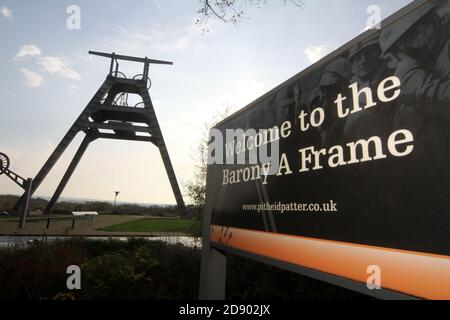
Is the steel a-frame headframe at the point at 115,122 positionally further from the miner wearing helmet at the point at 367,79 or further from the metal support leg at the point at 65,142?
the miner wearing helmet at the point at 367,79

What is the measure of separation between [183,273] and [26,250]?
383 cm

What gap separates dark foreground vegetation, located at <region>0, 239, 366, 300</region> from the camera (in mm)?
5129

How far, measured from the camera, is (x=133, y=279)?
5566 millimetres

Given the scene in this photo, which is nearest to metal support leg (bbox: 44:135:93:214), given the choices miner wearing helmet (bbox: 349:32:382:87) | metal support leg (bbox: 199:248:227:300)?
metal support leg (bbox: 199:248:227:300)

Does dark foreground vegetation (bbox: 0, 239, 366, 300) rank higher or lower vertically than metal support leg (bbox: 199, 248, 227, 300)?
lower

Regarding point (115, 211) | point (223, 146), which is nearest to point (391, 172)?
point (223, 146)

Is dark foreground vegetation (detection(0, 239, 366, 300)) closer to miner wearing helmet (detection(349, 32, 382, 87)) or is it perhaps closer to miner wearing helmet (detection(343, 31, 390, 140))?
miner wearing helmet (detection(343, 31, 390, 140))

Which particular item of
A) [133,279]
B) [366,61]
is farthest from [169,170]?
[366,61]

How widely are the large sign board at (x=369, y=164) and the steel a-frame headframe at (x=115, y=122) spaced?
80.9 feet

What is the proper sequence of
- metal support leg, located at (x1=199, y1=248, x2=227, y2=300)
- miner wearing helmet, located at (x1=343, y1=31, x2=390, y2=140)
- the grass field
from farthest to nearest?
the grass field < metal support leg, located at (x1=199, y1=248, x2=227, y2=300) < miner wearing helmet, located at (x1=343, y1=31, x2=390, y2=140)

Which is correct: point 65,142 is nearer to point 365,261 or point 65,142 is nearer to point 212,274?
point 212,274

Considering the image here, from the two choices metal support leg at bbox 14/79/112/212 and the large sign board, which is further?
metal support leg at bbox 14/79/112/212

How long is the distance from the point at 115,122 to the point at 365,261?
26206 mm

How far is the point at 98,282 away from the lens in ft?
17.1
